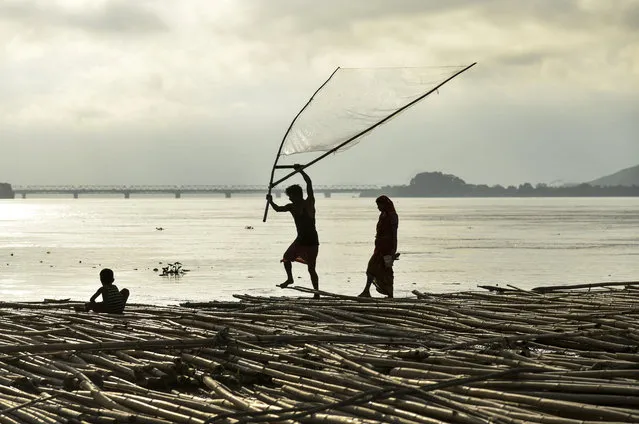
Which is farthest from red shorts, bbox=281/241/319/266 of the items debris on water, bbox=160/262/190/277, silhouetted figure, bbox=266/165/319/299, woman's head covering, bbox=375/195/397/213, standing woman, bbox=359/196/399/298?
debris on water, bbox=160/262/190/277

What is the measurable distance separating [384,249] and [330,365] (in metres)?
5.66

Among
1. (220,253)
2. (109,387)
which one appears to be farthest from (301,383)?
(220,253)

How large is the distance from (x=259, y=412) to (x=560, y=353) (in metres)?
2.17

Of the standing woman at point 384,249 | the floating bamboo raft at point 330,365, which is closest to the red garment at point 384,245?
the standing woman at point 384,249

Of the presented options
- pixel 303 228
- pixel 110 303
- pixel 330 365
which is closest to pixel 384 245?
pixel 303 228

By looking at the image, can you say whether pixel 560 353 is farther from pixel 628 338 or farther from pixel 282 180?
pixel 282 180

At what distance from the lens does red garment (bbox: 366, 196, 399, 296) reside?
1139 centimetres

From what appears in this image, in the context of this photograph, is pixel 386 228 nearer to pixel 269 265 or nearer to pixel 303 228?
pixel 303 228

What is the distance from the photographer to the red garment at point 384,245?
1139cm

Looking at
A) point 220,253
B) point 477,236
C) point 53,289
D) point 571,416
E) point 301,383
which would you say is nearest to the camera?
point 571,416

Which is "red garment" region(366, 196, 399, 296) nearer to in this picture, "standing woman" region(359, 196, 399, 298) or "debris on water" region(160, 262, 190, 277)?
"standing woman" region(359, 196, 399, 298)

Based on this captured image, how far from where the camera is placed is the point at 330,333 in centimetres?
681

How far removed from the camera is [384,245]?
37.8 feet

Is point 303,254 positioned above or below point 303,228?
below
